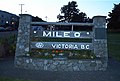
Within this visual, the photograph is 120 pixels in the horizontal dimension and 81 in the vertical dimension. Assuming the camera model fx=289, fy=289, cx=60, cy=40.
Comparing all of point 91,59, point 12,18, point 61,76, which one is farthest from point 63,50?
point 12,18

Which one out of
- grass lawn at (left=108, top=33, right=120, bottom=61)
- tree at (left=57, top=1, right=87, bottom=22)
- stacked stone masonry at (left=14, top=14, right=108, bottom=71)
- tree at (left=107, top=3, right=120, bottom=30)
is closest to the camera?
stacked stone masonry at (left=14, top=14, right=108, bottom=71)

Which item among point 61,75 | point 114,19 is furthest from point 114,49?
point 114,19

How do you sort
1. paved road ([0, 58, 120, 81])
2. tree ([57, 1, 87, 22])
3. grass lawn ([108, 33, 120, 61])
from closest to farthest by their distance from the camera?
paved road ([0, 58, 120, 81]) < grass lawn ([108, 33, 120, 61]) < tree ([57, 1, 87, 22])

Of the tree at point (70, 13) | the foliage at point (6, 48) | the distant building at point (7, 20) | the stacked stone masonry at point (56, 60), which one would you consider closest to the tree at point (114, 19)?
the tree at point (70, 13)

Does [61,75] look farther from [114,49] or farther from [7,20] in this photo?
[7,20]

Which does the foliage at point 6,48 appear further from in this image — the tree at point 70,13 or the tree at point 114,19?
the tree at point 70,13

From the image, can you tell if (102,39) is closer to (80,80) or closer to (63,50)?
(63,50)

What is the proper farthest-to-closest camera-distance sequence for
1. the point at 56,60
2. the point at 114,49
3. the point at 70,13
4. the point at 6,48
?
the point at 70,13 < the point at 114,49 < the point at 6,48 < the point at 56,60

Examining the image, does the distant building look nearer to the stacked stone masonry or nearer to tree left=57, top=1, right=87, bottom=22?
tree left=57, top=1, right=87, bottom=22

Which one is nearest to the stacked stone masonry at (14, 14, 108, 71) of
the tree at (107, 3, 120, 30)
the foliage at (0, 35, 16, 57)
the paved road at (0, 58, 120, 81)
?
the paved road at (0, 58, 120, 81)

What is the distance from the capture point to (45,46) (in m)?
13.2

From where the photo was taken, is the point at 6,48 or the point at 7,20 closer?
the point at 6,48

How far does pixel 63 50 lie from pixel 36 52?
4.12 ft

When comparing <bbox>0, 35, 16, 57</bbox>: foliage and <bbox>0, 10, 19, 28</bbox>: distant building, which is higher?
<bbox>0, 10, 19, 28</bbox>: distant building
